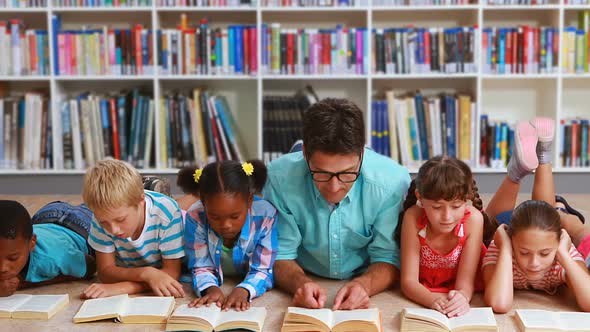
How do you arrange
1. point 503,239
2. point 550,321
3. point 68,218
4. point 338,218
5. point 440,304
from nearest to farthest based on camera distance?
point 550,321 → point 440,304 → point 503,239 → point 338,218 → point 68,218

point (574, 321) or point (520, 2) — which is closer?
point (574, 321)

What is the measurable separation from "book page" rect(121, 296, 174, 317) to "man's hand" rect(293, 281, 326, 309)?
0.30m

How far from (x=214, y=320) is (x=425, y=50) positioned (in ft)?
7.74

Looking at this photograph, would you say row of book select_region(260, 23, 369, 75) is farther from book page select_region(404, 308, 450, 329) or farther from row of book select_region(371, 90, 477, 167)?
book page select_region(404, 308, 450, 329)

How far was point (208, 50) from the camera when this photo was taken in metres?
3.79

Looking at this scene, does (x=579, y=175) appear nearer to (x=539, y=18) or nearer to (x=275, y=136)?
(x=539, y=18)

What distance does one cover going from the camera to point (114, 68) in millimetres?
3811

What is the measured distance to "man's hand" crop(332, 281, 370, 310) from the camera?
5.98ft

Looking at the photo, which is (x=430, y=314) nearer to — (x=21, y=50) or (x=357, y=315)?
(x=357, y=315)

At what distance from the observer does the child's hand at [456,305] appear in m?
1.77

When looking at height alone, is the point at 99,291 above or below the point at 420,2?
below

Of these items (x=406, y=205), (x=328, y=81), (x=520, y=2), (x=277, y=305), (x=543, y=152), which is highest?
(x=520, y=2)

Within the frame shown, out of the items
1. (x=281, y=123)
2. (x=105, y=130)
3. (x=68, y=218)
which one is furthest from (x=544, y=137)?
(x=105, y=130)

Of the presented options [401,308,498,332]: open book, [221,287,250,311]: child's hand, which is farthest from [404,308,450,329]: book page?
[221,287,250,311]: child's hand
